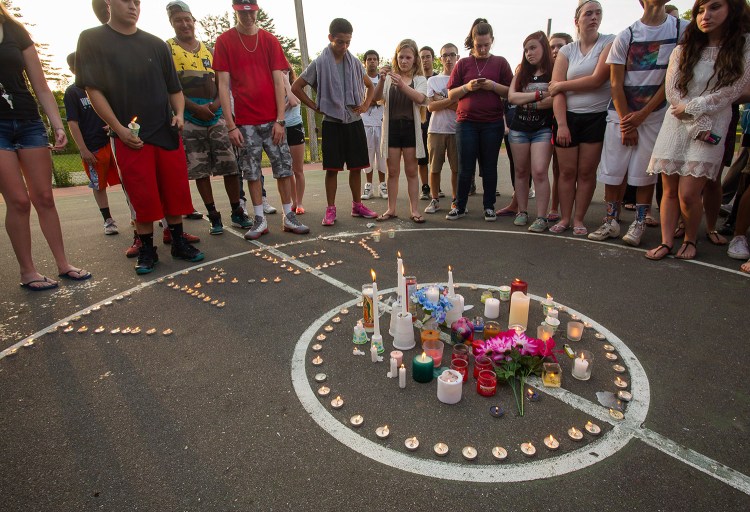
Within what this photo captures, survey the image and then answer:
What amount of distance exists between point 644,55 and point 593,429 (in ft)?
13.3

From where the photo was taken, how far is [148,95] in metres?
4.17

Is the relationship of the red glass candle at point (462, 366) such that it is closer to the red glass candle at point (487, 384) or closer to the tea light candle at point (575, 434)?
the red glass candle at point (487, 384)

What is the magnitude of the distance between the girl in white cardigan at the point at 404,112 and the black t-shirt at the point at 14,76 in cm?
384

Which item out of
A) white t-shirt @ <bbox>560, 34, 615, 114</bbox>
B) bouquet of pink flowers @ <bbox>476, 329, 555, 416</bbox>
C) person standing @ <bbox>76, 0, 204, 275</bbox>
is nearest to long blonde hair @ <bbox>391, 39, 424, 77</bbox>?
white t-shirt @ <bbox>560, 34, 615, 114</bbox>

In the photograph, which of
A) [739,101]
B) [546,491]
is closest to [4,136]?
[546,491]

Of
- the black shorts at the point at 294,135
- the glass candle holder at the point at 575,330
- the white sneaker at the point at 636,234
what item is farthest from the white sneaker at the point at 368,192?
the glass candle holder at the point at 575,330

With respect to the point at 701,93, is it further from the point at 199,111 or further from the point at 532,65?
the point at 199,111

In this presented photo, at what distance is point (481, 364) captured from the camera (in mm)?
2492

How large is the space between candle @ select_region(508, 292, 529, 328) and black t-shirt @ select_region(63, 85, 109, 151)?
220 inches

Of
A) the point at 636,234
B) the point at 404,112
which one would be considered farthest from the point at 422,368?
the point at 404,112

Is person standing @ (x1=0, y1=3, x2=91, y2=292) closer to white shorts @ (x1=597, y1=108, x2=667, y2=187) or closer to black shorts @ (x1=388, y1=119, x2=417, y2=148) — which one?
black shorts @ (x1=388, y1=119, x2=417, y2=148)

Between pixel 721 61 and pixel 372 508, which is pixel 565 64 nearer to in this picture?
pixel 721 61

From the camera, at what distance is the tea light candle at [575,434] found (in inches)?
80.4

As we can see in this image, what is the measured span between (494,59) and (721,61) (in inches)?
99.8
